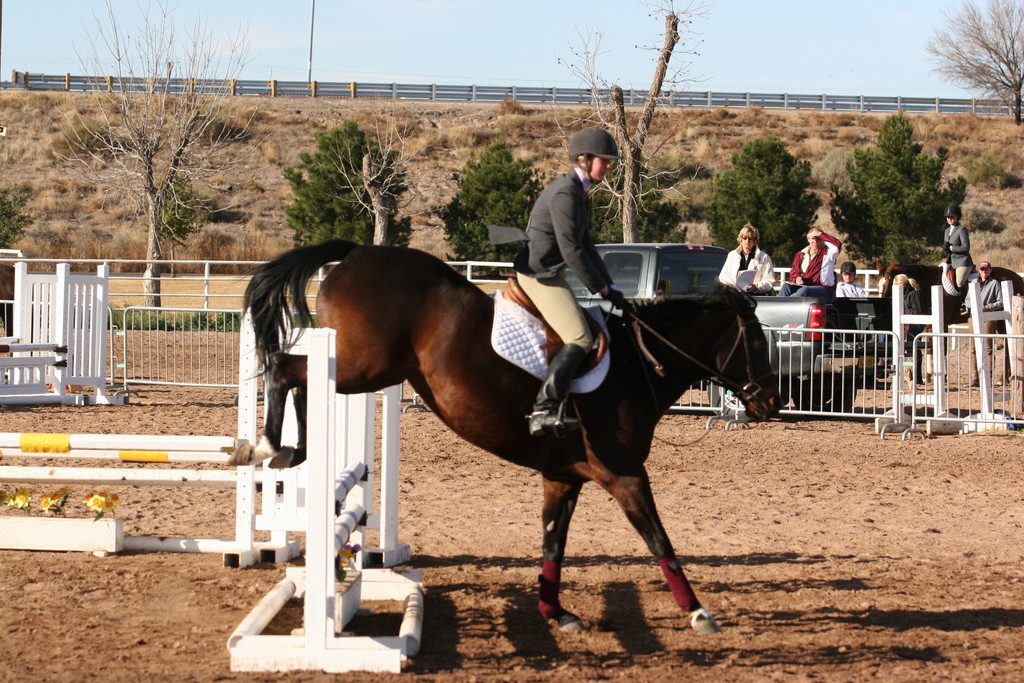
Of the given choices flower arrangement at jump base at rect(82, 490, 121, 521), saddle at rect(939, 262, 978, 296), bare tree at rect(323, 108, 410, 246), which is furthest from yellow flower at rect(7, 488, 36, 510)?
bare tree at rect(323, 108, 410, 246)

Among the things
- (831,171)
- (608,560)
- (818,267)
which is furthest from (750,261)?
(831,171)

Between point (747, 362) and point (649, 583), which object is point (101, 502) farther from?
point (747, 362)

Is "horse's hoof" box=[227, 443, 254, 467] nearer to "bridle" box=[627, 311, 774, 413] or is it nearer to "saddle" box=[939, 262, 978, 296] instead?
"bridle" box=[627, 311, 774, 413]

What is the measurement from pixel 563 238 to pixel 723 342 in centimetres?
115

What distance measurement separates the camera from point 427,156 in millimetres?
51812

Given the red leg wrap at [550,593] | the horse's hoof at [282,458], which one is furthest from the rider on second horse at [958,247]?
the horse's hoof at [282,458]

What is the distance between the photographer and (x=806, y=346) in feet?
42.6

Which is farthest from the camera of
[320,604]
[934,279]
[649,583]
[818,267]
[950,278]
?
[934,279]

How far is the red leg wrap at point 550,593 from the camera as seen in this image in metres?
5.55

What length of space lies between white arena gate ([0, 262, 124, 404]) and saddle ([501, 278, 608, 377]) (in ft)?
33.3

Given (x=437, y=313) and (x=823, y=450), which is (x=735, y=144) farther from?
(x=437, y=313)

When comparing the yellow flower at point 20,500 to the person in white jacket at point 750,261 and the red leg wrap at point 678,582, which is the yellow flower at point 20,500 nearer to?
the red leg wrap at point 678,582

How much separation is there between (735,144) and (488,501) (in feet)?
157

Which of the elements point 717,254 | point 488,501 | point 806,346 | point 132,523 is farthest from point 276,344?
point 717,254
